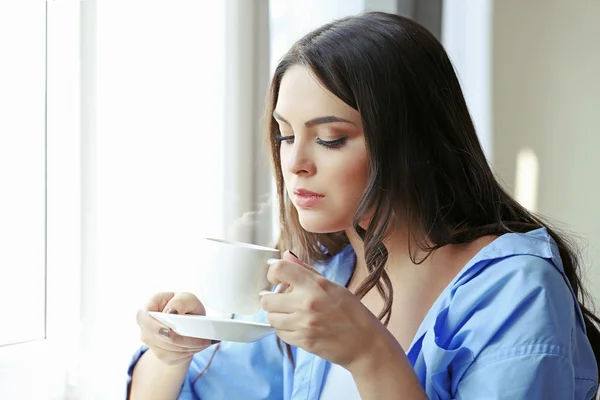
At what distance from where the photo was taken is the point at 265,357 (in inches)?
45.3

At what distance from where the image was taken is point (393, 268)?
3.56ft

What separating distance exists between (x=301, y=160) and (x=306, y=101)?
0.08m

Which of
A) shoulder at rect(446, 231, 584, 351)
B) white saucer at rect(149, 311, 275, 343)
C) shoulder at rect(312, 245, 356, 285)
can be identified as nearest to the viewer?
white saucer at rect(149, 311, 275, 343)

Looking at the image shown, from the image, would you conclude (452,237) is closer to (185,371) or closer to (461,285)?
(461,285)

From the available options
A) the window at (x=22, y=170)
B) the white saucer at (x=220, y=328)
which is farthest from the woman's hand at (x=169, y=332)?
the window at (x=22, y=170)

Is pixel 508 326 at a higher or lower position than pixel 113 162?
lower

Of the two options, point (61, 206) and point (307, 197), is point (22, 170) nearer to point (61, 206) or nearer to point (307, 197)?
point (61, 206)

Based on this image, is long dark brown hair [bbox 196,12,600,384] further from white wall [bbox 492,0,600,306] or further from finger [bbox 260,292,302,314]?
white wall [bbox 492,0,600,306]

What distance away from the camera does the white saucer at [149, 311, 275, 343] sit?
0.73m

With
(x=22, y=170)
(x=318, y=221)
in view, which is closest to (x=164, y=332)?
(x=318, y=221)

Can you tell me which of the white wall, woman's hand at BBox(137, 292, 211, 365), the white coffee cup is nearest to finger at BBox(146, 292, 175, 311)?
woman's hand at BBox(137, 292, 211, 365)

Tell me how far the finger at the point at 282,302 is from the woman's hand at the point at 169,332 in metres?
0.17

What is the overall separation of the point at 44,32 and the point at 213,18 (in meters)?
0.31

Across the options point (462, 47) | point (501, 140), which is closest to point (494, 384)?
point (462, 47)
